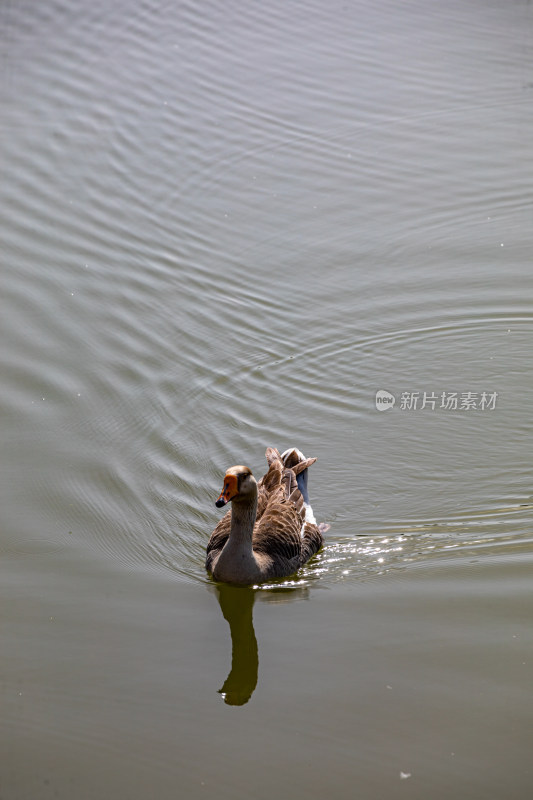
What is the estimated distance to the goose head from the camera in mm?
7250

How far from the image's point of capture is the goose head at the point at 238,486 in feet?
23.8

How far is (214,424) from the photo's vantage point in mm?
9352

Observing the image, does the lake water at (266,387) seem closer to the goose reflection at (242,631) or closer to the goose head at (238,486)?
the goose reflection at (242,631)

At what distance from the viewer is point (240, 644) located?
6.82m

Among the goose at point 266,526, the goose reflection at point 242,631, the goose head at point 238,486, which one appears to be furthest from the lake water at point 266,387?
the goose head at point 238,486

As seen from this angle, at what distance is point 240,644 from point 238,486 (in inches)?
46.0

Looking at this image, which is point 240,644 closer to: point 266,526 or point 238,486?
point 238,486

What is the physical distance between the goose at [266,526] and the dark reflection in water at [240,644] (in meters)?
0.11

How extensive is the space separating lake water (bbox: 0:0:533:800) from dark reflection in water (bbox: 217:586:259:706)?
0.02 metres

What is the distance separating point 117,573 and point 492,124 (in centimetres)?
1002

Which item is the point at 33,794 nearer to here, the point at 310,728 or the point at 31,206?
the point at 310,728

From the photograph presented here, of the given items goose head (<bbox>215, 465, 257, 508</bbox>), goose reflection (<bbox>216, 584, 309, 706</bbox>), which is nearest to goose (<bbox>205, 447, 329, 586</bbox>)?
goose head (<bbox>215, 465, 257, 508</bbox>)

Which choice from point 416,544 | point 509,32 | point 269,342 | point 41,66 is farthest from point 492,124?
point 416,544

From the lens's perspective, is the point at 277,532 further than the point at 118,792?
Yes
